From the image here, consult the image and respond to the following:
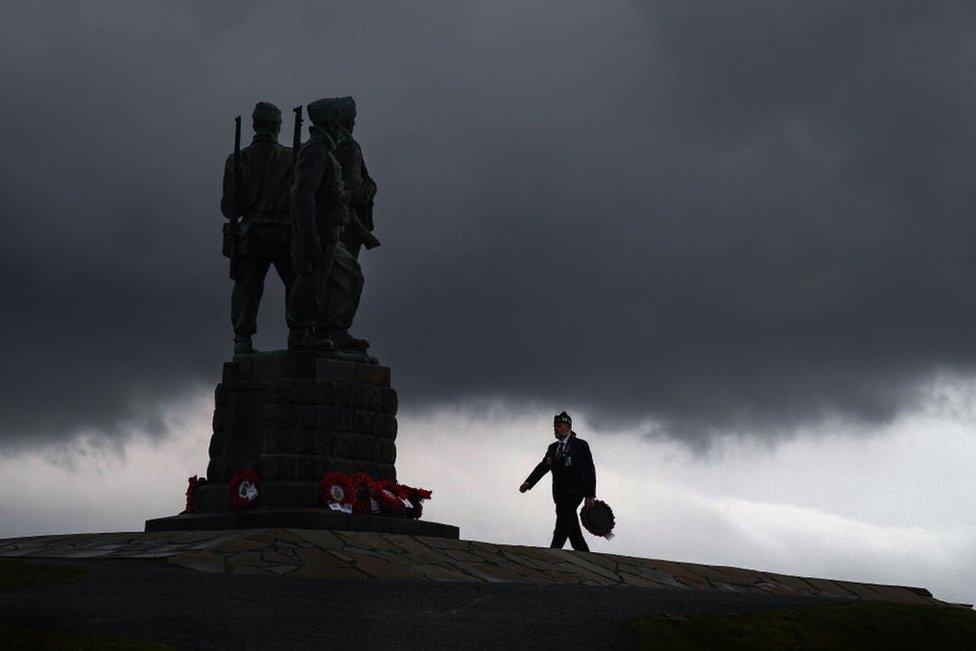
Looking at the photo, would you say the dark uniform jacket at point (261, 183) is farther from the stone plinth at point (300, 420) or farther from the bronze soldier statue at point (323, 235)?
the stone plinth at point (300, 420)

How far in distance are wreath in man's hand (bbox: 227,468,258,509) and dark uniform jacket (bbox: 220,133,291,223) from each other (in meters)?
3.63

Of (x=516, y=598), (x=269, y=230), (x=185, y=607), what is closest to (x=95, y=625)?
(x=185, y=607)

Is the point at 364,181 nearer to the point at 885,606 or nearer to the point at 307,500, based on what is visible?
the point at 307,500

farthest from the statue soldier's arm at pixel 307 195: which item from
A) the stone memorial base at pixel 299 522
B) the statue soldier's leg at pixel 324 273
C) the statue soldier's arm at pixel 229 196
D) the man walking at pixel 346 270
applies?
the stone memorial base at pixel 299 522

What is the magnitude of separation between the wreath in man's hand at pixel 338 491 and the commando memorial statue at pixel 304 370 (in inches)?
0.7

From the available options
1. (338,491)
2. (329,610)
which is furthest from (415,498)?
(329,610)

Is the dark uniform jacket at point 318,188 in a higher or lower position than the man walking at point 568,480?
Answer: higher

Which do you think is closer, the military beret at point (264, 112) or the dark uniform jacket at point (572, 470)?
the dark uniform jacket at point (572, 470)

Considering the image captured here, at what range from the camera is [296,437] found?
1772 centimetres

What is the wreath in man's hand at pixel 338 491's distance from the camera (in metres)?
17.2

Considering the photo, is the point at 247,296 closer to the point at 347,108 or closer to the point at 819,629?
the point at 347,108

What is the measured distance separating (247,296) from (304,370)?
213 centimetres

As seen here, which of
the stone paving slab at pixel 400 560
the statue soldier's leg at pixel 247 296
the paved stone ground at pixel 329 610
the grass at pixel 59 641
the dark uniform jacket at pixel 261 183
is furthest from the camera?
the statue soldier's leg at pixel 247 296

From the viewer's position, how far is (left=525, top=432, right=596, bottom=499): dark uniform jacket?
17750 millimetres
